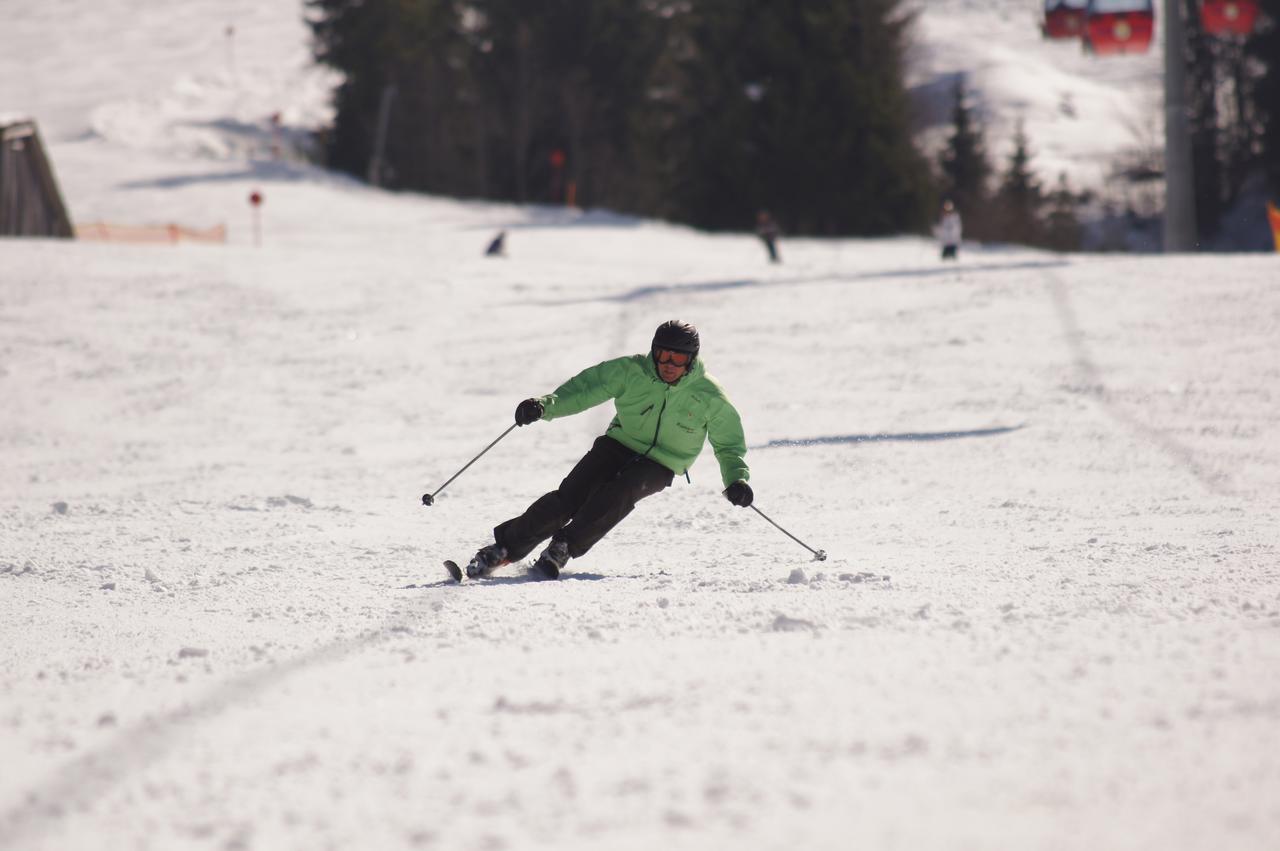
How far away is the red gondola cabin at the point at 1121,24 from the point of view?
20.5 meters

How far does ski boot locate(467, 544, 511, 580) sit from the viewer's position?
19.5 ft

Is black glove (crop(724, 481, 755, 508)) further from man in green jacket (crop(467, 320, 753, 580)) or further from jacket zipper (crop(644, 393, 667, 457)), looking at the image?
jacket zipper (crop(644, 393, 667, 457))

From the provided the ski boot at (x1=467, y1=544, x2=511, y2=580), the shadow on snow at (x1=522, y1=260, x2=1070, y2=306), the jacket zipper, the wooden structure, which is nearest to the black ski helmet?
the jacket zipper

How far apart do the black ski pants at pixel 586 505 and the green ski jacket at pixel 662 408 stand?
0.12 meters

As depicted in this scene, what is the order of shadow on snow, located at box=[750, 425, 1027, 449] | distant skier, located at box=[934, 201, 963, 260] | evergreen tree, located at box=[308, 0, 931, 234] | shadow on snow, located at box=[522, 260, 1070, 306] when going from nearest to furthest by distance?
shadow on snow, located at box=[750, 425, 1027, 449] < shadow on snow, located at box=[522, 260, 1070, 306] < distant skier, located at box=[934, 201, 963, 260] < evergreen tree, located at box=[308, 0, 931, 234]

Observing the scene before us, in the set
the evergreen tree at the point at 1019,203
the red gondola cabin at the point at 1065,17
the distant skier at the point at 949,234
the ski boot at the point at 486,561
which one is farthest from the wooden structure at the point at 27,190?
the evergreen tree at the point at 1019,203

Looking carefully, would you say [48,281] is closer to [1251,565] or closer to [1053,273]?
[1053,273]

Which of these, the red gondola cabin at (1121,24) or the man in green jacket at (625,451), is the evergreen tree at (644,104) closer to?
the red gondola cabin at (1121,24)

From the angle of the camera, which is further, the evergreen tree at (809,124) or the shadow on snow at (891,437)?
the evergreen tree at (809,124)

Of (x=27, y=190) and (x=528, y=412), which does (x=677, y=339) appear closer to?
(x=528, y=412)

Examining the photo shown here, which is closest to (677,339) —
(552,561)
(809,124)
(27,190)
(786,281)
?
(552,561)

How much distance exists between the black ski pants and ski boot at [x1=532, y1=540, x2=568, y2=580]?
3 centimetres

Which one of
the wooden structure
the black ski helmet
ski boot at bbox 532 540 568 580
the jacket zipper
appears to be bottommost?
ski boot at bbox 532 540 568 580

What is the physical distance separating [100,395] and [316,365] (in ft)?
8.03
